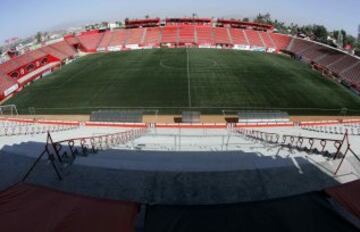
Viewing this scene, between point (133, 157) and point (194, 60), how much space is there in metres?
44.3

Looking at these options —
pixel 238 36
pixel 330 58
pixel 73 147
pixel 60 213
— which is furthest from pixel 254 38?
pixel 60 213

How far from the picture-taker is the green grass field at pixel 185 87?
36.6m

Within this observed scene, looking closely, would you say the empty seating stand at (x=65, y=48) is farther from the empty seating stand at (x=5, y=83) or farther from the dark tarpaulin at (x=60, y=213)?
the dark tarpaulin at (x=60, y=213)

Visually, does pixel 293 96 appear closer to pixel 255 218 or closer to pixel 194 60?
pixel 194 60

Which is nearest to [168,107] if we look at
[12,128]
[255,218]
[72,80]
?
[12,128]

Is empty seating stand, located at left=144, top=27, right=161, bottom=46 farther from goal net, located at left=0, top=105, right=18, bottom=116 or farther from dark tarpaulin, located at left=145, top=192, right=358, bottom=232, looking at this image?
dark tarpaulin, located at left=145, top=192, right=358, bottom=232

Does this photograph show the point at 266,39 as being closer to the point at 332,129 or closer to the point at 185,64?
the point at 185,64

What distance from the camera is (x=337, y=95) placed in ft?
136

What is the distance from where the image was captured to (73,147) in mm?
16141

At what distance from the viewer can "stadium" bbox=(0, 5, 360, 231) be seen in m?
7.45

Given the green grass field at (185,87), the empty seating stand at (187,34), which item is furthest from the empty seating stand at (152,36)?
the green grass field at (185,87)

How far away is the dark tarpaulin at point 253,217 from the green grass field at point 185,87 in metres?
26.7

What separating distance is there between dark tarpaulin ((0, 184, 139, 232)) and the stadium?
0.04 m

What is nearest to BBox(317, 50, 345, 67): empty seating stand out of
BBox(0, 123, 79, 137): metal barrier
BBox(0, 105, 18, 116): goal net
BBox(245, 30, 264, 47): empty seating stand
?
BBox(245, 30, 264, 47): empty seating stand
